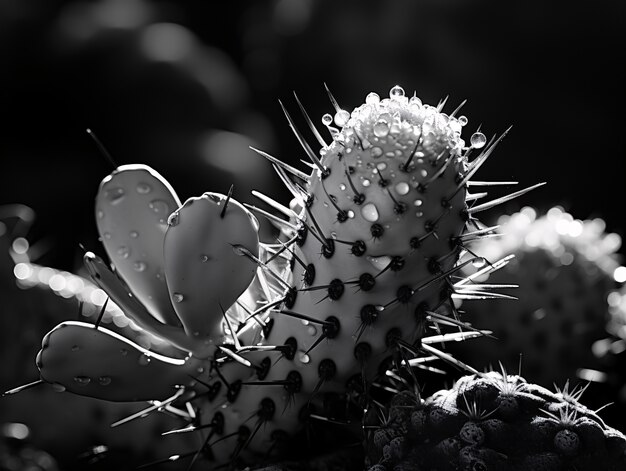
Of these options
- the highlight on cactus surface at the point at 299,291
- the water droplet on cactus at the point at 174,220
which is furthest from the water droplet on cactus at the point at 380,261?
the water droplet on cactus at the point at 174,220

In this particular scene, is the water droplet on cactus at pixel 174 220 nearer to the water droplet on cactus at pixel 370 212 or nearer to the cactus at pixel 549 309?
the water droplet on cactus at pixel 370 212

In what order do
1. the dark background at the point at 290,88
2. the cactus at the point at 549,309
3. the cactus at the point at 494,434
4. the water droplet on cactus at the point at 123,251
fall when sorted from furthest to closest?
the dark background at the point at 290,88
the cactus at the point at 549,309
the water droplet on cactus at the point at 123,251
the cactus at the point at 494,434

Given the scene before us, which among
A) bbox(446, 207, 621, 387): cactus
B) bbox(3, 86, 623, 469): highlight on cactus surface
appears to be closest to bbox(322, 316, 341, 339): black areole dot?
bbox(3, 86, 623, 469): highlight on cactus surface

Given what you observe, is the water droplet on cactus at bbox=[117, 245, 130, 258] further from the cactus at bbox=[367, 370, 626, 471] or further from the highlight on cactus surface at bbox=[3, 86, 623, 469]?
the cactus at bbox=[367, 370, 626, 471]

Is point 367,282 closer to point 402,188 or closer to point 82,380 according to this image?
point 402,188

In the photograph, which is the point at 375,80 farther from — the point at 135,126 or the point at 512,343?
the point at 512,343

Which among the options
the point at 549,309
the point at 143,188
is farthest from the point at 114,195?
the point at 549,309
